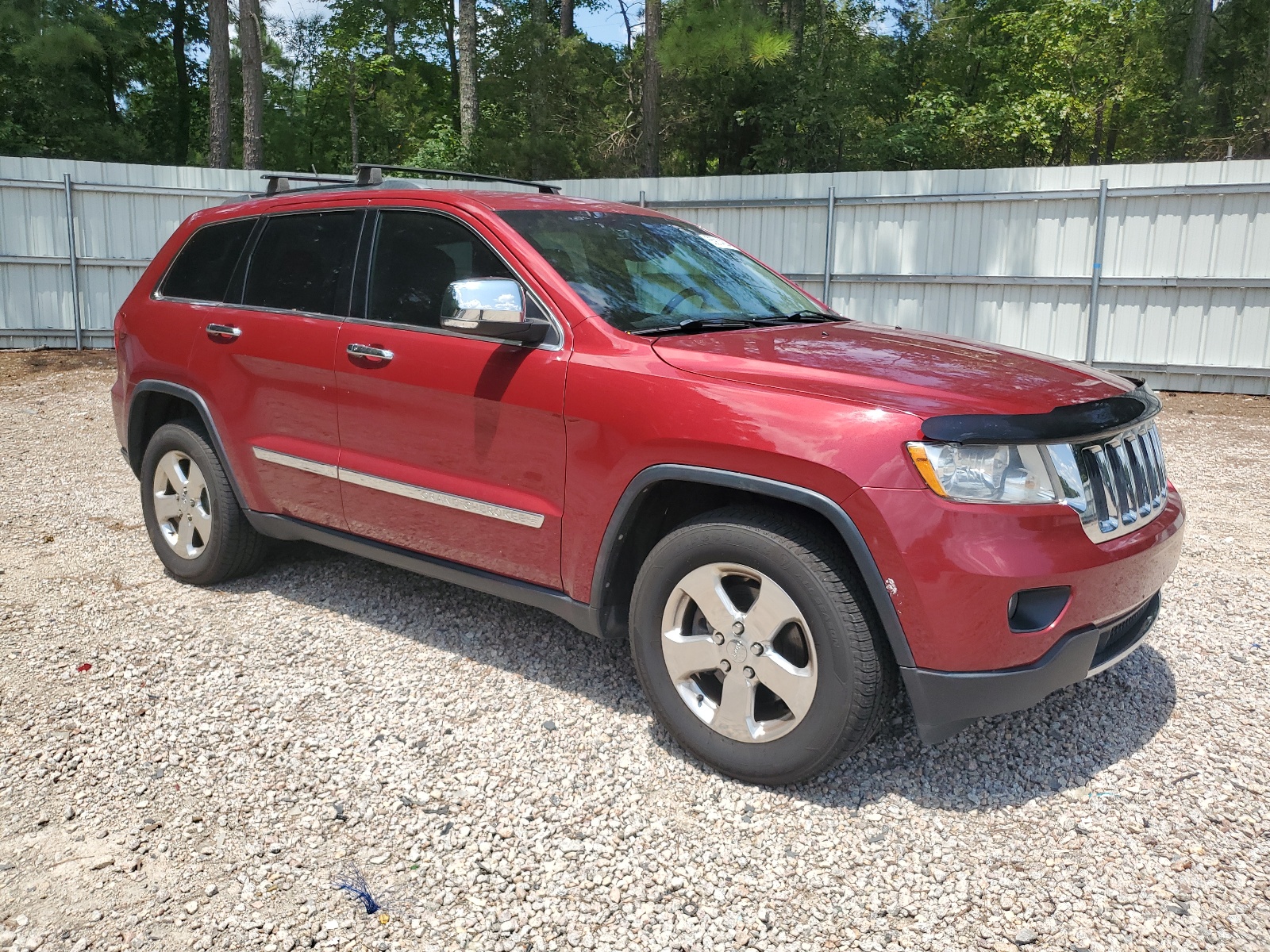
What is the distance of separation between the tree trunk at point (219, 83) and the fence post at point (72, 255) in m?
7.43

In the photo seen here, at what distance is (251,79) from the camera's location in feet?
59.7

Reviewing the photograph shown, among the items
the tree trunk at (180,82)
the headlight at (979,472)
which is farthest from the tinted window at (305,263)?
the tree trunk at (180,82)

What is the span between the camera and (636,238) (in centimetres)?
416

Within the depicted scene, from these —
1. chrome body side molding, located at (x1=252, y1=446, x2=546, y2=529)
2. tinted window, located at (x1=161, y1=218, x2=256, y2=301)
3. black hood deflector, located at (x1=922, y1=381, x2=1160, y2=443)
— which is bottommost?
chrome body side molding, located at (x1=252, y1=446, x2=546, y2=529)

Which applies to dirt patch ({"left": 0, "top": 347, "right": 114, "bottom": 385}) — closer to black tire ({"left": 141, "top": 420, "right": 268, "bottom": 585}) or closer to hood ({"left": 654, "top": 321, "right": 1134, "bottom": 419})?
black tire ({"left": 141, "top": 420, "right": 268, "bottom": 585})

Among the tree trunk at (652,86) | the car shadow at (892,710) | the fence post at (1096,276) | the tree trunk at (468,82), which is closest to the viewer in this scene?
the car shadow at (892,710)

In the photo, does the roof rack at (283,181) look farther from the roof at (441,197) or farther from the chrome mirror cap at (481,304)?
the chrome mirror cap at (481,304)

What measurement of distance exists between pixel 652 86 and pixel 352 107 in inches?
677

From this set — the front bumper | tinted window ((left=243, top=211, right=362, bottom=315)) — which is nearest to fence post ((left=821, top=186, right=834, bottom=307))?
tinted window ((left=243, top=211, right=362, bottom=315))

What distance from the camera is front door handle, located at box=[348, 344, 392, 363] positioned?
13.2 ft

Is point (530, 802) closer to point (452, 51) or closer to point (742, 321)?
point (742, 321)

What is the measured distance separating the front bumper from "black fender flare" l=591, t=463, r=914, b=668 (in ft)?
0.29

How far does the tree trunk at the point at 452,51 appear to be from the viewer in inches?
1441

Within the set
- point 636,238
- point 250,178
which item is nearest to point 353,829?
point 636,238
